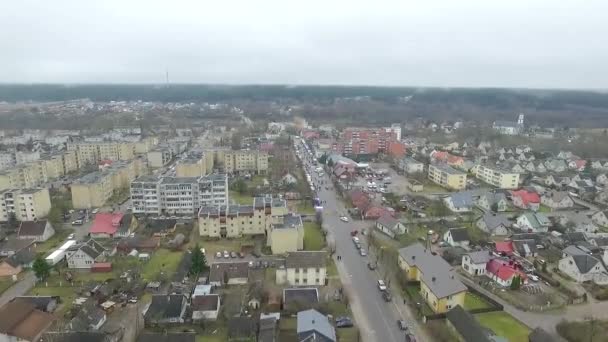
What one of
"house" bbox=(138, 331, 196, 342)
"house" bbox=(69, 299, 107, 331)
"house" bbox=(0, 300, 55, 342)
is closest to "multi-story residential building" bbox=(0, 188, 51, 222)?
"house" bbox=(0, 300, 55, 342)

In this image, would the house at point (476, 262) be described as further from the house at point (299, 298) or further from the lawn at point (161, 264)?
the lawn at point (161, 264)

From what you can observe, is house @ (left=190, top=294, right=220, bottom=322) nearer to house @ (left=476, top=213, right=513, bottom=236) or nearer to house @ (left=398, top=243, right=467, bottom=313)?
house @ (left=398, top=243, right=467, bottom=313)

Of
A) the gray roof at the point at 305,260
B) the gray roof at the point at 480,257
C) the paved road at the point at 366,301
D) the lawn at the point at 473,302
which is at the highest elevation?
the gray roof at the point at 305,260

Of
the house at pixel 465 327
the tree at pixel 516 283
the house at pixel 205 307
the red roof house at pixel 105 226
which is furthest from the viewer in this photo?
the red roof house at pixel 105 226

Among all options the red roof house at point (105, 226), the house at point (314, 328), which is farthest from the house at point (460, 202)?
the red roof house at point (105, 226)

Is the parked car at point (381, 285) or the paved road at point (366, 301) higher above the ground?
the parked car at point (381, 285)

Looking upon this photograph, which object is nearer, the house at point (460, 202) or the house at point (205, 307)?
the house at point (205, 307)

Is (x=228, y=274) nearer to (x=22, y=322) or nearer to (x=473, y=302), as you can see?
(x=22, y=322)

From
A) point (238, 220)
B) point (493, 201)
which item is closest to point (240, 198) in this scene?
point (238, 220)
